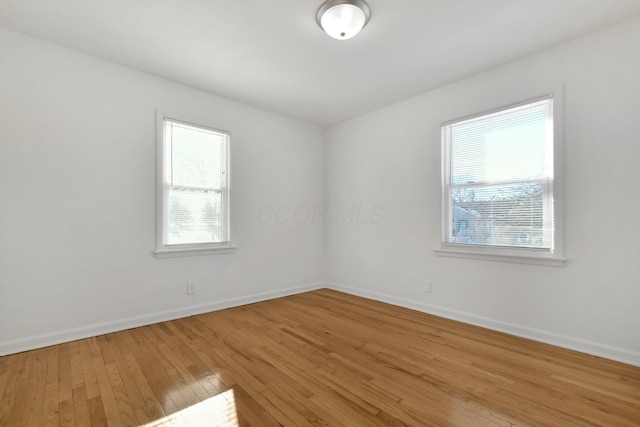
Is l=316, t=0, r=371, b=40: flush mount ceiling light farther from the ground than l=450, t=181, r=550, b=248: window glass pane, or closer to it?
farther from the ground

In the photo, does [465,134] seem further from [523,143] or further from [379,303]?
[379,303]

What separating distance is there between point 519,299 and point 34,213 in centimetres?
462

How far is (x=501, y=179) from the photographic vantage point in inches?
120

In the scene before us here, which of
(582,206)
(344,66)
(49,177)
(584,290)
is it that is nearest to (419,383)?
(584,290)

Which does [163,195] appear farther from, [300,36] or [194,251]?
[300,36]

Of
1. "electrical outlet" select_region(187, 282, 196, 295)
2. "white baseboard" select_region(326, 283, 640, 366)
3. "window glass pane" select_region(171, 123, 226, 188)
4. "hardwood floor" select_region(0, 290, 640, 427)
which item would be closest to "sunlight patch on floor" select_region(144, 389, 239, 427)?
"hardwood floor" select_region(0, 290, 640, 427)

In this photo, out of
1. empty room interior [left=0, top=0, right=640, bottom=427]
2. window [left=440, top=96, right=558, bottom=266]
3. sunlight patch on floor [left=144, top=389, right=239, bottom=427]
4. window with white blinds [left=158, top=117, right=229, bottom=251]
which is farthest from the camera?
window with white blinds [left=158, top=117, right=229, bottom=251]

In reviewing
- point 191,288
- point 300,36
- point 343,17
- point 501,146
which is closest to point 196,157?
point 191,288

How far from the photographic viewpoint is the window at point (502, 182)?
278 cm

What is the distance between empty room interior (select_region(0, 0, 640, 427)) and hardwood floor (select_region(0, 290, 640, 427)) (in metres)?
0.02

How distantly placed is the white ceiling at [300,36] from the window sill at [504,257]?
1.98 m

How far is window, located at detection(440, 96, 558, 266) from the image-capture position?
278 centimetres

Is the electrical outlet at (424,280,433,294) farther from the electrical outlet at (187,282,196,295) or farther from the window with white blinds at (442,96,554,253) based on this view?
the electrical outlet at (187,282,196,295)

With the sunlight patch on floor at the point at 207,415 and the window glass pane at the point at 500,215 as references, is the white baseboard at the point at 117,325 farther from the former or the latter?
the window glass pane at the point at 500,215
